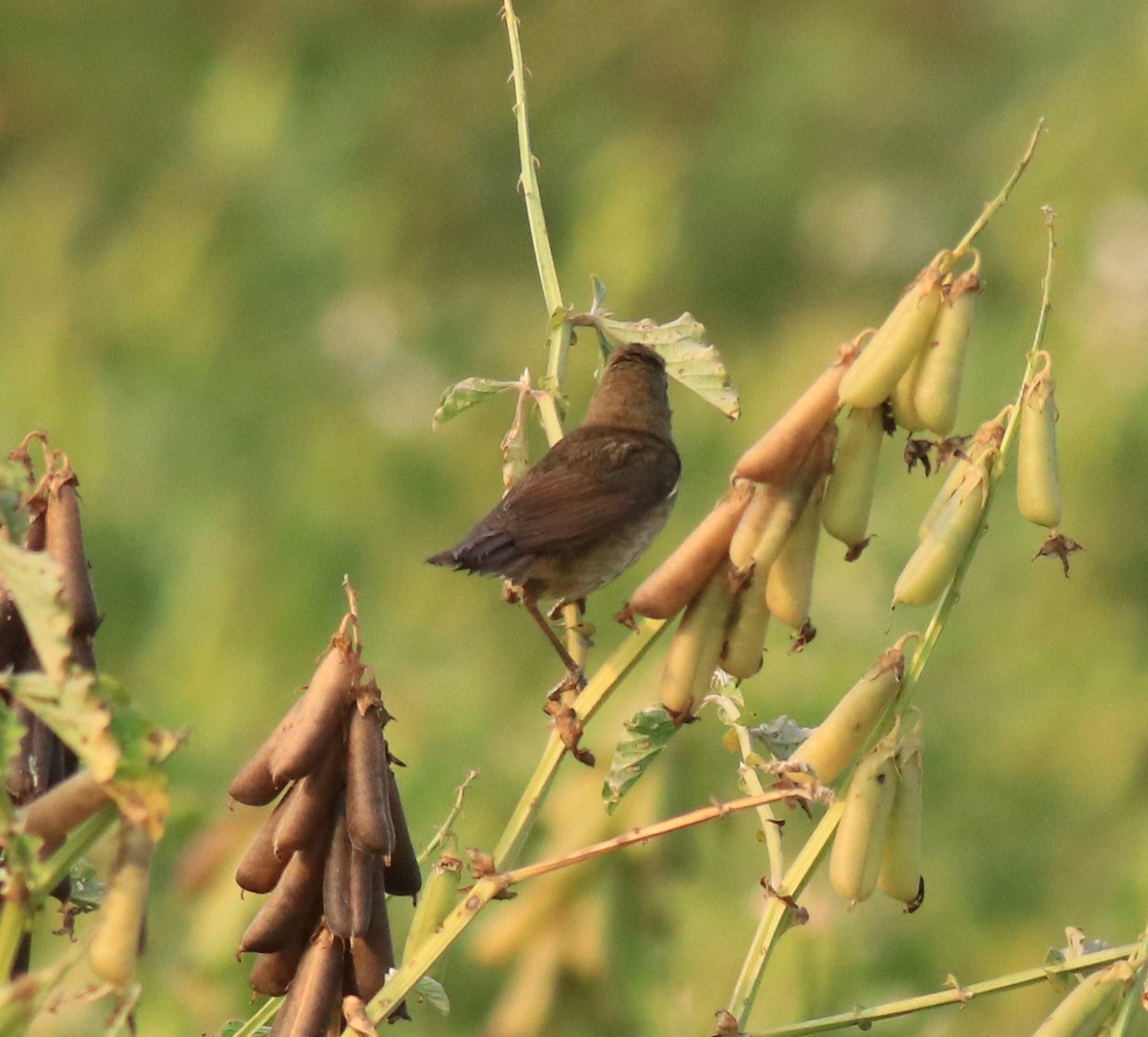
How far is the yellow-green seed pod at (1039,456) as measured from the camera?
1854 mm

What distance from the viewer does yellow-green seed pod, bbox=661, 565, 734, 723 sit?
1.99 metres

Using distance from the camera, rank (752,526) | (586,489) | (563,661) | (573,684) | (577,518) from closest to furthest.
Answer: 1. (752,526)
2. (573,684)
3. (563,661)
4. (577,518)
5. (586,489)

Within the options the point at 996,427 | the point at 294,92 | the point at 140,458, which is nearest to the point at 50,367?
the point at 140,458

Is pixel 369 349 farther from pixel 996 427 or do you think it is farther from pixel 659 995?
pixel 996 427

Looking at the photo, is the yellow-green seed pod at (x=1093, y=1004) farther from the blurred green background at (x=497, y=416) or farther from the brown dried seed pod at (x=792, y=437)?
the blurred green background at (x=497, y=416)

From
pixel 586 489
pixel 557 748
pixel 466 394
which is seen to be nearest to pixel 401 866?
pixel 557 748

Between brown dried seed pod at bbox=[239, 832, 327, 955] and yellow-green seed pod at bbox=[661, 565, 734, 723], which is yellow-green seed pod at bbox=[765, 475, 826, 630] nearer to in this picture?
yellow-green seed pod at bbox=[661, 565, 734, 723]

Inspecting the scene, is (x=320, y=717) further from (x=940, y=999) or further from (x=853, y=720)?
(x=940, y=999)

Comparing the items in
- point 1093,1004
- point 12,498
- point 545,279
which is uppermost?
point 545,279

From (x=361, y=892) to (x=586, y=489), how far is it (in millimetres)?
1569

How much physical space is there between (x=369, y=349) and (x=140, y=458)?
44.7 inches

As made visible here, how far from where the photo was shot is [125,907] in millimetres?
1361

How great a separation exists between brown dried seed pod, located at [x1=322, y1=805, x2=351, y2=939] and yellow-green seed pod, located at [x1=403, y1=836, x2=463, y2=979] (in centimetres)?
6

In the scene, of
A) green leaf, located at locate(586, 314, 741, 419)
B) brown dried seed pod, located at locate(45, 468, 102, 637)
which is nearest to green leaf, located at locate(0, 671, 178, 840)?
brown dried seed pod, located at locate(45, 468, 102, 637)
